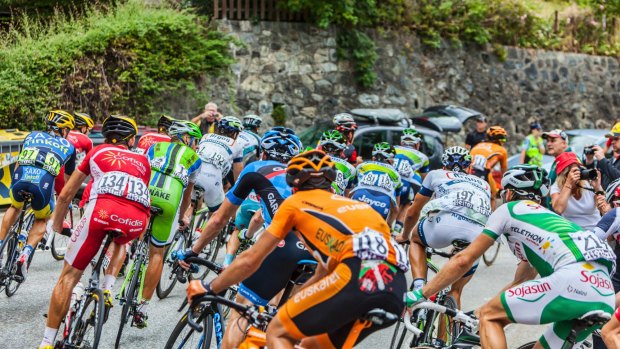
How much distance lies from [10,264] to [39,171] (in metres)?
1.03

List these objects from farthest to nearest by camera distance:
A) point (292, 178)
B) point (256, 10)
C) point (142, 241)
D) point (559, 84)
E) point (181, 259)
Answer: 1. point (559, 84)
2. point (256, 10)
3. point (142, 241)
4. point (181, 259)
5. point (292, 178)

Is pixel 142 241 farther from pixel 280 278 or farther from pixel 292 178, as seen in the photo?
pixel 292 178

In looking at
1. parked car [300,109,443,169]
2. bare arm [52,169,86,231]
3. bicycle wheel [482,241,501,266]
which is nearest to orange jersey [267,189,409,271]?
bare arm [52,169,86,231]

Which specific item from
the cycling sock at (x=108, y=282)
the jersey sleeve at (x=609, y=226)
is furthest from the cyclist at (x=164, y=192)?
the jersey sleeve at (x=609, y=226)

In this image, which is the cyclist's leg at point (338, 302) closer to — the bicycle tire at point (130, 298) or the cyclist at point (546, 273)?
the cyclist at point (546, 273)

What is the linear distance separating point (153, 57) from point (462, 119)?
→ 7603mm

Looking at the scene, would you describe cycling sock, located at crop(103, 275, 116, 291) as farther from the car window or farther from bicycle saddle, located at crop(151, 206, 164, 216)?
the car window

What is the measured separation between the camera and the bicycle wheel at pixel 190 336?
565cm

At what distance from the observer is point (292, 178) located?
5191mm

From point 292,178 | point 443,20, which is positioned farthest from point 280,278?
point 443,20

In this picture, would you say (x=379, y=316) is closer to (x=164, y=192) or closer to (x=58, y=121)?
(x=164, y=192)

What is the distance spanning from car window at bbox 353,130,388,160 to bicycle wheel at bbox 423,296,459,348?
29.0ft

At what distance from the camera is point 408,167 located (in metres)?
11.4

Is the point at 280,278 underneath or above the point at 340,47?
above
